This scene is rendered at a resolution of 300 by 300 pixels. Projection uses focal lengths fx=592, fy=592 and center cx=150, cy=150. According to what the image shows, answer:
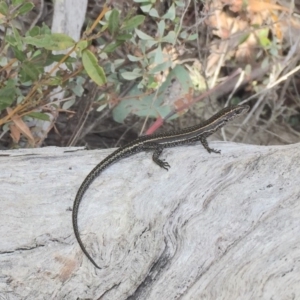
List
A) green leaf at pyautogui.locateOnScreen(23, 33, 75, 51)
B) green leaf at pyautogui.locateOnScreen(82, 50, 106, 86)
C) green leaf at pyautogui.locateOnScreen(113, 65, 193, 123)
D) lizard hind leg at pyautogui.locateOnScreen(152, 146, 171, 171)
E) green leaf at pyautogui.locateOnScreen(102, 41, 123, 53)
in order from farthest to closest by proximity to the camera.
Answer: green leaf at pyautogui.locateOnScreen(113, 65, 193, 123), green leaf at pyautogui.locateOnScreen(102, 41, 123, 53), lizard hind leg at pyautogui.locateOnScreen(152, 146, 171, 171), green leaf at pyautogui.locateOnScreen(82, 50, 106, 86), green leaf at pyautogui.locateOnScreen(23, 33, 75, 51)

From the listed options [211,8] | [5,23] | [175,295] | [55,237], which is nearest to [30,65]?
[5,23]

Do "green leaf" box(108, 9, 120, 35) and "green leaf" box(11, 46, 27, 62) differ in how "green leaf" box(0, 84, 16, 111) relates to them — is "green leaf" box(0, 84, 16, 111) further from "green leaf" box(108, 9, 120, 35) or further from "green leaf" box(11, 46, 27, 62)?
"green leaf" box(108, 9, 120, 35)

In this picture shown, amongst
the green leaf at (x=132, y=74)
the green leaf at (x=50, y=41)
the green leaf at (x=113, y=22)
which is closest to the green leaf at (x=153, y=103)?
the green leaf at (x=132, y=74)

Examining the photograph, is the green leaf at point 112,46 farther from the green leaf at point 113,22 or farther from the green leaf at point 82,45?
the green leaf at point 82,45

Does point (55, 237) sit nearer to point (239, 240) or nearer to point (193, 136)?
point (239, 240)

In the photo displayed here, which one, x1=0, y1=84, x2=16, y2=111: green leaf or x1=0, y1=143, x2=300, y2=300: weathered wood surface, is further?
x1=0, y1=84, x2=16, y2=111: green leaf

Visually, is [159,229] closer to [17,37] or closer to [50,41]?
[50,41]

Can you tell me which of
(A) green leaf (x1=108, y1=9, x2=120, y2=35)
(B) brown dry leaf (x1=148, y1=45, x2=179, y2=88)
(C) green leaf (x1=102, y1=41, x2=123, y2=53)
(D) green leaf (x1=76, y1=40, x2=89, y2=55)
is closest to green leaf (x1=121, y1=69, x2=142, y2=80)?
(B) brown dry leaf (x1=148, y1=45, x2=179, y2=88)

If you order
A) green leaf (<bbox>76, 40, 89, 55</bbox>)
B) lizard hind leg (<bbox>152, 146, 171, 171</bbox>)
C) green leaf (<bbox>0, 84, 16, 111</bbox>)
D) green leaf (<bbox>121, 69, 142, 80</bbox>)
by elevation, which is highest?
green leaf (<bbox>76, 40, 89, 55</bbox>)
